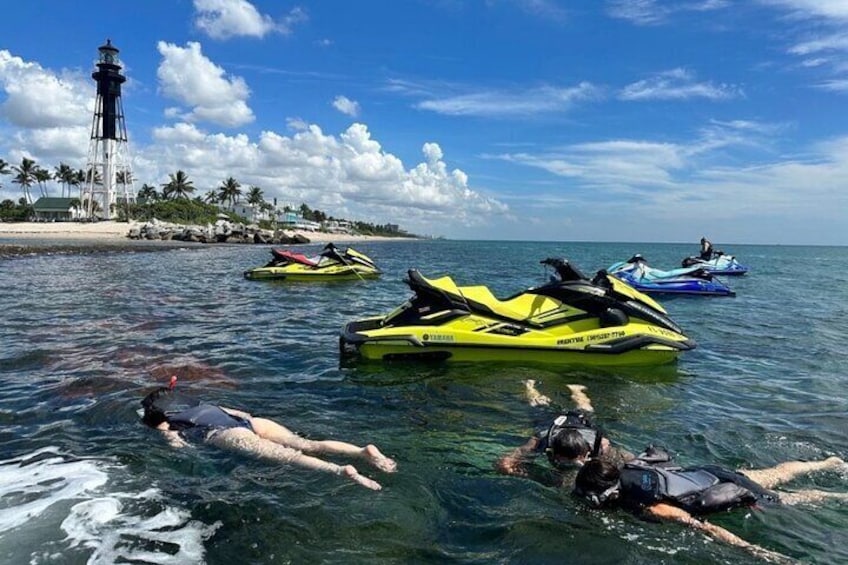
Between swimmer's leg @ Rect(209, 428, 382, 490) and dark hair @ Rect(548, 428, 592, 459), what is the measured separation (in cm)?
180

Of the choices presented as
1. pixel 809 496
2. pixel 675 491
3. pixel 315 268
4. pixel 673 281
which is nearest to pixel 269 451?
pixel 675 491

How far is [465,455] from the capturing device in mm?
6207

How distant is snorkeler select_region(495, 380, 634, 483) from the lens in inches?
220

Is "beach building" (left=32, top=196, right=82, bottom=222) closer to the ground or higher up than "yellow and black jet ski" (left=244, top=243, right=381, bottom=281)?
higher up

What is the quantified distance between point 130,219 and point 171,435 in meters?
103

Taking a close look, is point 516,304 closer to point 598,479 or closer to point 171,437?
point 598,479

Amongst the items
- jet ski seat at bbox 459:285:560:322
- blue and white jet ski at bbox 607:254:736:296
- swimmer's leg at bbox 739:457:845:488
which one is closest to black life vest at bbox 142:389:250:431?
jet ski seat at bbox 459:285:560:322

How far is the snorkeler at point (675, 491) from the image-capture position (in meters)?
4.71

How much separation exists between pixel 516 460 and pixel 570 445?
2.06 feet

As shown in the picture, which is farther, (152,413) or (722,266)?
(722,266)

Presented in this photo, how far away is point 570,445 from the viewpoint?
5.59 m

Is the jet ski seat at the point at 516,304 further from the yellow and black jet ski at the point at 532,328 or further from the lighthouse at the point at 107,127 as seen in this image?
the lighthouse at the point at 107,127

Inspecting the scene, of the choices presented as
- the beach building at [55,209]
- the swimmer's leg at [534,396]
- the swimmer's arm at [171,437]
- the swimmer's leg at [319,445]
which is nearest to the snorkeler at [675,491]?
the swimmer's leg at [319,445]

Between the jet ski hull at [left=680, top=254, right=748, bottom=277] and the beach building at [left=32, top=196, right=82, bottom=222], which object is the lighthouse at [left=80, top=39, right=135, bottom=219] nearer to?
the beach building at [left=32, top=196, right=82, bottom=222]
